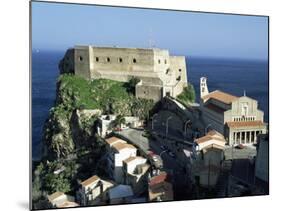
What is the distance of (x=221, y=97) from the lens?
20.0 feet

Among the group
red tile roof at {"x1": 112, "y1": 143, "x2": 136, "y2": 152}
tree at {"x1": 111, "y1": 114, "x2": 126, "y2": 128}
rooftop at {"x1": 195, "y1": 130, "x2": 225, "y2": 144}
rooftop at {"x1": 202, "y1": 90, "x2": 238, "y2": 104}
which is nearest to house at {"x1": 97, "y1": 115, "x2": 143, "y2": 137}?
tree at {"x1": 111, "y1": 114, "x2": 126, "y2": 128}

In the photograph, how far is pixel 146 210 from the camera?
5.52 meters

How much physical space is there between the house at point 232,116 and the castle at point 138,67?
14.3 inches

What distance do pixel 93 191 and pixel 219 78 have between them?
196 cm

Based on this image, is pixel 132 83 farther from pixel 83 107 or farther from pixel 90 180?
pixel 90 180

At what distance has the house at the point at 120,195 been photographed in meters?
5.63

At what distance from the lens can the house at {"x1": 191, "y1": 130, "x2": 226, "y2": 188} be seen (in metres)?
6.02

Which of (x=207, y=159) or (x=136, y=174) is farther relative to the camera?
(x=207, y=159)

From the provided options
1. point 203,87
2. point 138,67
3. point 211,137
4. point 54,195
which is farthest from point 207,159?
point 54,195

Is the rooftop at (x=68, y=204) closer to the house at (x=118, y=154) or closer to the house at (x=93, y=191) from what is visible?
the house at (x=93, y=191)
